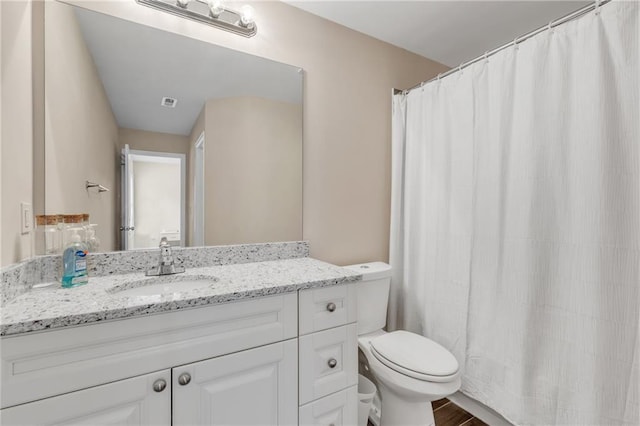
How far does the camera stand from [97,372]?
2.68 ft

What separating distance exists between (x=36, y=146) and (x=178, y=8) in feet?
2.79

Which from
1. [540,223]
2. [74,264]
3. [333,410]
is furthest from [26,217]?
[540,223]

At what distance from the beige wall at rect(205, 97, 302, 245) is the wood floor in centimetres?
131

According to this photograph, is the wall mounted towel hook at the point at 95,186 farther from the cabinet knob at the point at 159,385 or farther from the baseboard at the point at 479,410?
the baseboard at the point at 479,410

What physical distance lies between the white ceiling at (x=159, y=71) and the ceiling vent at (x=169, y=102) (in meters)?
0.01

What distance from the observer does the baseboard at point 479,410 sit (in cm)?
155

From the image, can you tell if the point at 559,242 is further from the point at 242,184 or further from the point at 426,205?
the point at 242,184

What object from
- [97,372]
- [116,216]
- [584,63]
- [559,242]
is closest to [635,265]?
[559,242]

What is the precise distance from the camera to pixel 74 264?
42.8 inches

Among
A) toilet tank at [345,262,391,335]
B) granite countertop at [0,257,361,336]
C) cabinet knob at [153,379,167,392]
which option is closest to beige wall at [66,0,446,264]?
toilet tank at [345,262,391,335]

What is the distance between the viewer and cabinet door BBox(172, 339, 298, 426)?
0.92m

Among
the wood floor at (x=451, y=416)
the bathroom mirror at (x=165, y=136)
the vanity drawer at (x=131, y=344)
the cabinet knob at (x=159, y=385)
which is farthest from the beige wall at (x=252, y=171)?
the wood floor at (x=451, y=416)

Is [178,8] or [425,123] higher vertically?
[178,8]

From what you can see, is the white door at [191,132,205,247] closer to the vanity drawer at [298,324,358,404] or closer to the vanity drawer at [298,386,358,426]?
the vanity drawer at [298,324,358,404]
